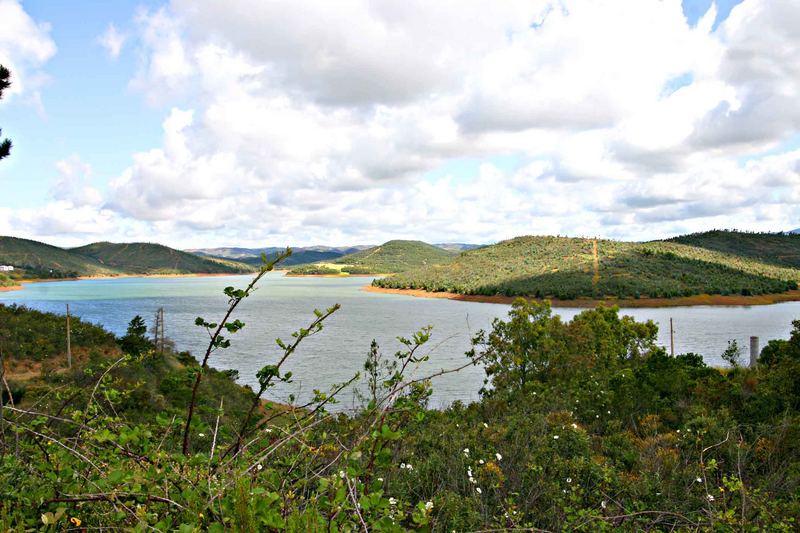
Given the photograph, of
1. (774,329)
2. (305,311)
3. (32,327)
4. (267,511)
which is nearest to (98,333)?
(32,327)

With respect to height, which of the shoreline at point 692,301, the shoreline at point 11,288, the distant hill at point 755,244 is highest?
the distant hill at point 755,244

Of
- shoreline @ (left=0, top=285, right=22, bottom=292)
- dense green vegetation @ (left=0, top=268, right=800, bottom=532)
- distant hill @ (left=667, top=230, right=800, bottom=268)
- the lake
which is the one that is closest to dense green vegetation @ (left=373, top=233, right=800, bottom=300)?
distant hill @ (left=667, top=230, right=800, bottom=268)

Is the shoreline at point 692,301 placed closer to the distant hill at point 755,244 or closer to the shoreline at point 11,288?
the distant hill at point 755,244

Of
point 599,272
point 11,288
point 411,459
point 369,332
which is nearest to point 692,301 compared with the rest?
point 599,272

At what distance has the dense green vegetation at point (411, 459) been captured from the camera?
92.3 inches

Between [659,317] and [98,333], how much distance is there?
69.9 metres

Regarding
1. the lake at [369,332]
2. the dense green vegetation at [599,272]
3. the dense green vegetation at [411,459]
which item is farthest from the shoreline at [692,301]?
the dense green vegetation at [411,459]

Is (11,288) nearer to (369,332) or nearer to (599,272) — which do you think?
(369,332)

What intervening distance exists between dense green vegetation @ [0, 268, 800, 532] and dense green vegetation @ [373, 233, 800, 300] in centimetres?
8393

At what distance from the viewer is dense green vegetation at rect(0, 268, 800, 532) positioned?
2344mm

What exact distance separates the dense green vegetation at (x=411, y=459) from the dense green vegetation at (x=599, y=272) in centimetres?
8393

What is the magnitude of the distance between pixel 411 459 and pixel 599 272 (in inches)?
4314

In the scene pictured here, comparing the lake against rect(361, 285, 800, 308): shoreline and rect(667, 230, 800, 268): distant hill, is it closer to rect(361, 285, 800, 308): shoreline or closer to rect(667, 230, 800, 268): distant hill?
rect(361, 285, 800, 308): shoreline

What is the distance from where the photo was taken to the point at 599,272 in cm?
10694
